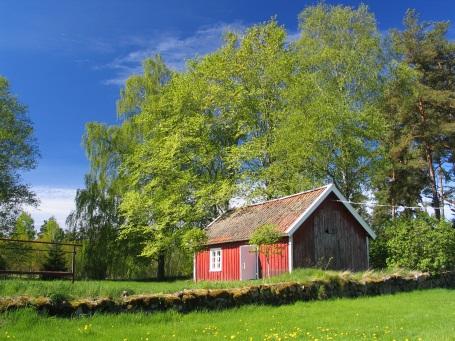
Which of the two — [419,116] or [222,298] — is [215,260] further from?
[419,116]

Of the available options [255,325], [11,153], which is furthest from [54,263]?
[255,325]

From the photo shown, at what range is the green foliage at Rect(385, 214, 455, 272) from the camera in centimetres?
Answer: 2407

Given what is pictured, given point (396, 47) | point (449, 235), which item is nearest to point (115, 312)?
point (449, 235)

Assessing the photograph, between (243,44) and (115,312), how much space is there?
1122 inches

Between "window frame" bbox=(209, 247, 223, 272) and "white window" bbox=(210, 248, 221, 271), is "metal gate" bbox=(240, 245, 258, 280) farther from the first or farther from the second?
"white window" bbox=(210, 248, 221, 271)

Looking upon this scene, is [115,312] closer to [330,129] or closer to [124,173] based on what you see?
[330,129]

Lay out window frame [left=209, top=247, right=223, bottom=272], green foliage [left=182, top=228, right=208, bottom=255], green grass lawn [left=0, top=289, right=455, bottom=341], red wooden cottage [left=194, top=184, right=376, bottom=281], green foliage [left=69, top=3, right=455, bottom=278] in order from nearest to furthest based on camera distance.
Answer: green grass lawn [left=0, top=289, right=455, bottom=341] < red wooden cottage [left=194, top=184, right=376, bottom=281] < window frame [left=209, top=247, right=223, bottom=272] < green foliage [left=182, top=228, right=208, bottom=255] < green foliage [left=69, top=3, right=455, bottom=278]

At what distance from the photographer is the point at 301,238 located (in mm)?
23375

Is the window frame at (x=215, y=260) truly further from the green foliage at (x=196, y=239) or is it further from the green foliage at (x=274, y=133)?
the green foliage at (x=274, y=133)

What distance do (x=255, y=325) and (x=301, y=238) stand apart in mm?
12092

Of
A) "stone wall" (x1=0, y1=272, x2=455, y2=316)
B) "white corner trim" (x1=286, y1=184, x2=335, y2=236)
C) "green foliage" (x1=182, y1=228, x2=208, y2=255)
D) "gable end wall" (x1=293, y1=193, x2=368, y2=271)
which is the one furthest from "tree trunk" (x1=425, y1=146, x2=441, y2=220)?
"green foliage" (x1=182, y1=228, x2=208, y2=255)

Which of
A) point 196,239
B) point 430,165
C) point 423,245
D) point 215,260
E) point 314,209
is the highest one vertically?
point 430,165

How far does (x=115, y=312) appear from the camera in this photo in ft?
39.1

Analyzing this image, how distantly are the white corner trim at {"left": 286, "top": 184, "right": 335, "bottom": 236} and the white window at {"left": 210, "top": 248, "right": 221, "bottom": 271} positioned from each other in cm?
645
